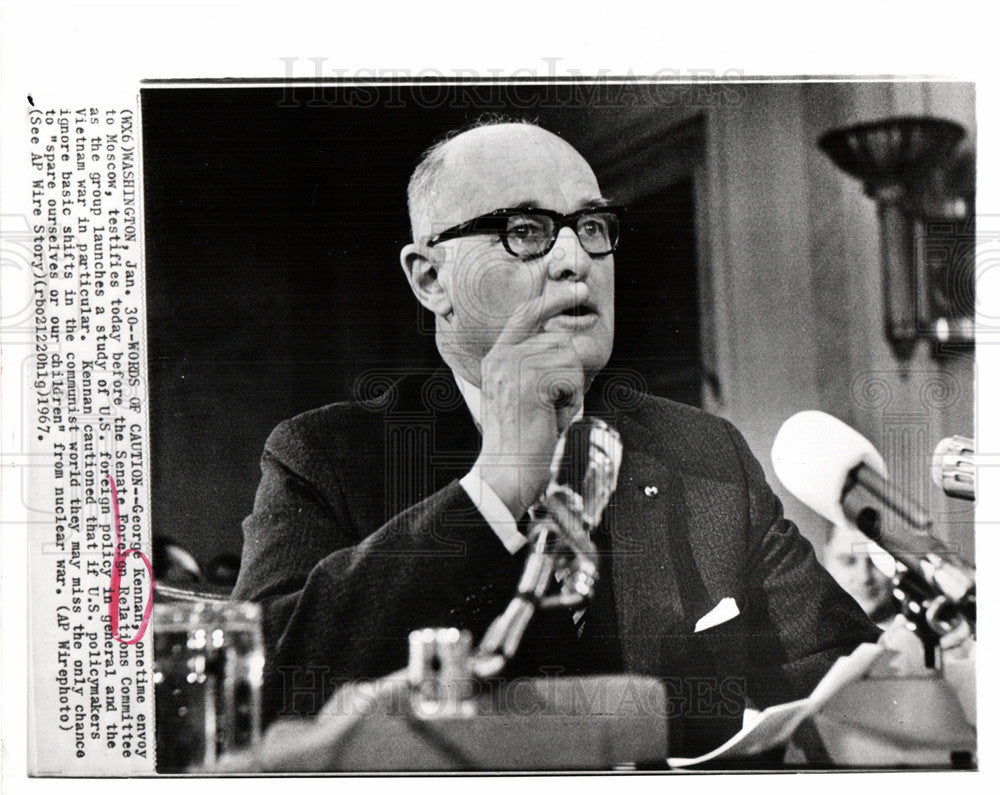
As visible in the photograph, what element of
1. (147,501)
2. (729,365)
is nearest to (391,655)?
(147,501)

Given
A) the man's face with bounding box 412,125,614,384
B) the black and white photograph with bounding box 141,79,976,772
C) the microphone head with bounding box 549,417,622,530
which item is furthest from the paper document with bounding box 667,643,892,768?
the man's face with bounding box 412,125,614,384

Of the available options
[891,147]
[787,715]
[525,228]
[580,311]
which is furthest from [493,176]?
[787,715]

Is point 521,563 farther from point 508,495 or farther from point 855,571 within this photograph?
point 855,571

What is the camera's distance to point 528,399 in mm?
1582

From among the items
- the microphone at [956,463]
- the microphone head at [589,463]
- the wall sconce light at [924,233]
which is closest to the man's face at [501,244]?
the microphone head at [589,463]

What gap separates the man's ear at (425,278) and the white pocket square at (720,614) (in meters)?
0.56

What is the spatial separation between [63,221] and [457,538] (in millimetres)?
712

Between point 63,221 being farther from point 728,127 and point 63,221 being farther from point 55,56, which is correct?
point 728,127

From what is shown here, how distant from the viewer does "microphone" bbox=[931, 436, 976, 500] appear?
1614 mm

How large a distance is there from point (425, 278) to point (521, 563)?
42 centimetres

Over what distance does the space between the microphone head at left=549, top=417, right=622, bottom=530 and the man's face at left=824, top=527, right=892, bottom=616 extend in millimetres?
329

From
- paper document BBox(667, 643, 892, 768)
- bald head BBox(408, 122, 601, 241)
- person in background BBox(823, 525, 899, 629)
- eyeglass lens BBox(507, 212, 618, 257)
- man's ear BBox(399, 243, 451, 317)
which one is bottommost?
paper document BBox(667, 643, 892, 768)

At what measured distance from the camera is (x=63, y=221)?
1588 mm

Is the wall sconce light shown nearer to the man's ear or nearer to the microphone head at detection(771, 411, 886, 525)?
the microphone head at detection(771, 411, 886, 525)
